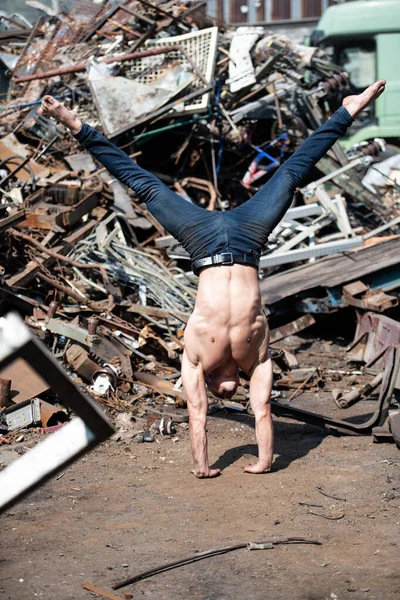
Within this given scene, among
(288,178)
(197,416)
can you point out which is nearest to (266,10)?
(288,178)

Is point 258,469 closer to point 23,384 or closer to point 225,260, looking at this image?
point 225,260

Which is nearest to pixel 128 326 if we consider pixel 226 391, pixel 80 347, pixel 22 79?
pixel 80 347

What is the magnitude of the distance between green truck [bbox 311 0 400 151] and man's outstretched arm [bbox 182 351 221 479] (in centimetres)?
1188

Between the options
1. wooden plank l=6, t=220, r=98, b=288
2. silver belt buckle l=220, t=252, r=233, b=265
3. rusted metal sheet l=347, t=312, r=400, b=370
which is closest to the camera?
silver belt buckle l=220, t=252, r=233, b=265

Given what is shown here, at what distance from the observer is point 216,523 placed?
4.76 m

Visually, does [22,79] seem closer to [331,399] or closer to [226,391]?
[331,399]

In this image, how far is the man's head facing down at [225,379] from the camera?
5.57 meters

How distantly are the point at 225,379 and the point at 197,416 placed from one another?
1.02ft

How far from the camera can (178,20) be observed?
13.0 meters

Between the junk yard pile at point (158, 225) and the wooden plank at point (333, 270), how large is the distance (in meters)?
0.03

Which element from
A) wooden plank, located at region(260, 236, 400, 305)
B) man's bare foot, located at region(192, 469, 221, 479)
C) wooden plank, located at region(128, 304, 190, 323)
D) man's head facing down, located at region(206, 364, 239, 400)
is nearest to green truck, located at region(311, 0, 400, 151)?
wooden plank, located at region(260, 236, 400, 305)

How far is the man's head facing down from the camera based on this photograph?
5566 millimetres

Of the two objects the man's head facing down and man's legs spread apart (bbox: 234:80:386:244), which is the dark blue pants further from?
the man's head facing down

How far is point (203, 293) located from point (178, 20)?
8688 millimetres
